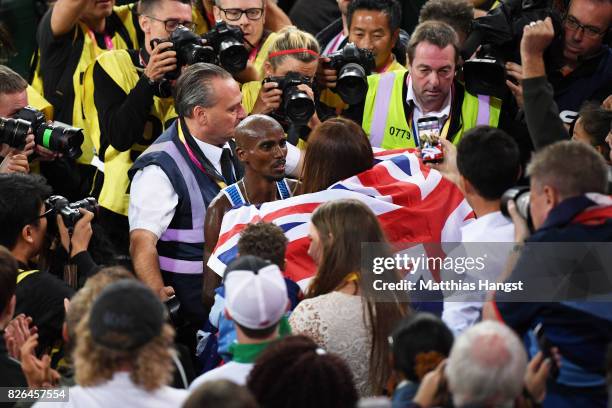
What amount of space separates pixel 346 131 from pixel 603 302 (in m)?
1.57

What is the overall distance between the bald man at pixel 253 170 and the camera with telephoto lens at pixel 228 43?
901mm

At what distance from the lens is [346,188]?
4949 millimetres

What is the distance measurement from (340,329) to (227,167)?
180 cm

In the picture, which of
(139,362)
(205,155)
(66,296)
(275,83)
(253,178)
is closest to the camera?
(139,362)

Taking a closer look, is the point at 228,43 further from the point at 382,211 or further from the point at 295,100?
the point at 382,211

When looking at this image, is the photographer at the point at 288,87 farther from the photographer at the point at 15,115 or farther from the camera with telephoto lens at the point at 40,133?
the photographer at the point at 15,115

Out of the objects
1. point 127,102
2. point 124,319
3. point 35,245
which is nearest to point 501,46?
point 127,102

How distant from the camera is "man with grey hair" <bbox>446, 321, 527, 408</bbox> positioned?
3.24 m

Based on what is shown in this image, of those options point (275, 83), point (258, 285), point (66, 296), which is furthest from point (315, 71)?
point (258, 285)

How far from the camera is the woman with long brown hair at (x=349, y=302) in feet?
13.5

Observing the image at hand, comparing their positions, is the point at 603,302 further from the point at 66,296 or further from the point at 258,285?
the point at 66,296

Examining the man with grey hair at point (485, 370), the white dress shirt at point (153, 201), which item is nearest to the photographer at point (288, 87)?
the white dress shirt at point (153, 201)

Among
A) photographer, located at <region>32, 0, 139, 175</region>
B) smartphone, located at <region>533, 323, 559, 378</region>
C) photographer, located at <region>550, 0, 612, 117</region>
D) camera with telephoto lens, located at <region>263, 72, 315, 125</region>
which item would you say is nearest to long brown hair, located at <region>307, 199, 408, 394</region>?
smartphone, located at <region>533, 323, 559, 378</region>

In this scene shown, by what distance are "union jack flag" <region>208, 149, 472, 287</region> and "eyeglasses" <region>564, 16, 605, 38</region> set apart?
4.37ft
